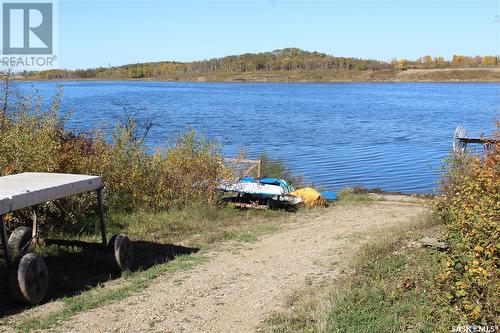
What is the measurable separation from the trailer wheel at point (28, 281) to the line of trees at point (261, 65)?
481 feet

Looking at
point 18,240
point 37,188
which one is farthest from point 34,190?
point 18,240

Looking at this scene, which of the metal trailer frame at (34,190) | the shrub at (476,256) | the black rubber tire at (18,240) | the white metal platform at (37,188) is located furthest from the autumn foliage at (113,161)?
the shrub at (476,256)

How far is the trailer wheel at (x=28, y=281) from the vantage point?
7.09 metres

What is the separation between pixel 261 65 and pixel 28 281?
524ft

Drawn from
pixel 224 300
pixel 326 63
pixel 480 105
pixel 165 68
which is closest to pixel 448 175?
pixel 224 300

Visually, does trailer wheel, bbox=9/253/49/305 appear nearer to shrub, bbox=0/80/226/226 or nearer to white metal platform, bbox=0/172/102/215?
white metal platform, bbox=0/172/102/215

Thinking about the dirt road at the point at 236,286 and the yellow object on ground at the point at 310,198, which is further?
the yellow object on ground at the point at 310,198

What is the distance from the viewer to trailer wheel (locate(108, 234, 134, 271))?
28.9 feet

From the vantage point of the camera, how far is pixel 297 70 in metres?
153

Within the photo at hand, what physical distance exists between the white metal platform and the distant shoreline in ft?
396

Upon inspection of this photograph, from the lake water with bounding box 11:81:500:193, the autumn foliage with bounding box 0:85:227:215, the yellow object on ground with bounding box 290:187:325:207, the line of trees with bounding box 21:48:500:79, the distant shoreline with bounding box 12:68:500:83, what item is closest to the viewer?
A: the autumn foliage with bounding box 0:85:227:215

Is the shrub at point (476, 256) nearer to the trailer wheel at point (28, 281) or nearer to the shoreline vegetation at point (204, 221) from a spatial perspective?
the shoreline vegetation at point (204, 221)

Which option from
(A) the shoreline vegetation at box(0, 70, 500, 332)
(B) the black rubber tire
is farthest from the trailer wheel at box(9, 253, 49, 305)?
(B) the black rubber tire

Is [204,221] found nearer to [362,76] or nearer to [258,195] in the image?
[258,195]
